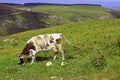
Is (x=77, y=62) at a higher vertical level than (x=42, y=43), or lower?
lower

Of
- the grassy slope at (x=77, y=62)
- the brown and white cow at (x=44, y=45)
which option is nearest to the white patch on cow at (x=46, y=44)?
the brown and white cow at (x=44, y=45)

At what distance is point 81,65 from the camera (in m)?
22.2

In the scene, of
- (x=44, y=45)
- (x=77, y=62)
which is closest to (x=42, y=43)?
(x=44, y=45)

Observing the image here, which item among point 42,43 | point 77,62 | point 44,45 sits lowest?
point 77,62

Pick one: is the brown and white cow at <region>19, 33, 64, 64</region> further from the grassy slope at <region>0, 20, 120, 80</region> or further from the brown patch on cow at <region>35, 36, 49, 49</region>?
the grassy slope at <region>0, 20, 120, 80</region>

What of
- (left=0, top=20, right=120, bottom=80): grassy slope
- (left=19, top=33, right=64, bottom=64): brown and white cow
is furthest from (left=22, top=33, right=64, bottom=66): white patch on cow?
(left=0, top=20, right=120, bottom=80): grassy slope

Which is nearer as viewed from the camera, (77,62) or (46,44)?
(77,62)

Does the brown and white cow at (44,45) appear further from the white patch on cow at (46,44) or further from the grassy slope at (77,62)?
the grassy slope at (77,62)

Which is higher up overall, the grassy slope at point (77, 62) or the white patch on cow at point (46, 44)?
the white patch on cow at point (46, 44)

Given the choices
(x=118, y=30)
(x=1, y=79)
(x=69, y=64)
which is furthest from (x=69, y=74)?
(x=118, y=30)

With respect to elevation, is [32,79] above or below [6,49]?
above

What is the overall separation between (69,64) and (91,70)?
2.26 m

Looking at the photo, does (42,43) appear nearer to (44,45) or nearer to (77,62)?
(44,45)

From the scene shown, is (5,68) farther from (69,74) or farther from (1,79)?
(69,74)
